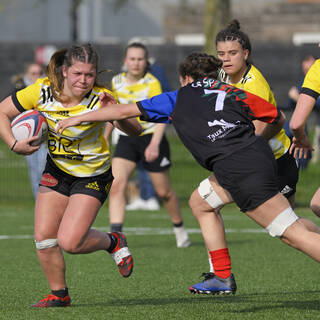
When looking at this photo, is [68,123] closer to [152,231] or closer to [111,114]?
[111,114]

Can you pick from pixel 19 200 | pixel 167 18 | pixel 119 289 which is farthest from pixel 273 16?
pixel 119 289

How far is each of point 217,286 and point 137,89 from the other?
4.28 meters

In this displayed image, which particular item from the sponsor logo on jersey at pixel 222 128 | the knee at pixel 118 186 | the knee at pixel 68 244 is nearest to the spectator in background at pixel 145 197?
the knee at pixel 118 186

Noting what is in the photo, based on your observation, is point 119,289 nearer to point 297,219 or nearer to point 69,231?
point 69,231

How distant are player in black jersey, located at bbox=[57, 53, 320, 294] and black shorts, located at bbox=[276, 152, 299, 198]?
3.55ft

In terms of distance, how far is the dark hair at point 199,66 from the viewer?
635 centimetres

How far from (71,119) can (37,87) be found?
0.71 meters

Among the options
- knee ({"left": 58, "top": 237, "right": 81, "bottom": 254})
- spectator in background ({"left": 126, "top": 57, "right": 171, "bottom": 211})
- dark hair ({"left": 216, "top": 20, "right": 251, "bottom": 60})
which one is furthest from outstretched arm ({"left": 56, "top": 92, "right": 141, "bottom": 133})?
spectator in background ({"left": 126, "top": 57, "right": 171, "bottom": 211})

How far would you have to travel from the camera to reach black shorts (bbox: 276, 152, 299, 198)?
7082 mm

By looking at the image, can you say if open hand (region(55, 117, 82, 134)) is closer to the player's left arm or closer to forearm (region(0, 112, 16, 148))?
forearm (region(0, 112, 16, 148))

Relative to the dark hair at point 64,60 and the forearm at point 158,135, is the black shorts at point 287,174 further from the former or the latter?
the forearm at point 158,135

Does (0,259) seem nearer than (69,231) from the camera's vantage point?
No

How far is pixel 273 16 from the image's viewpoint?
1464 inches

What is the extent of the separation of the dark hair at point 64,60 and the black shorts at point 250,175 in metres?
1.30
